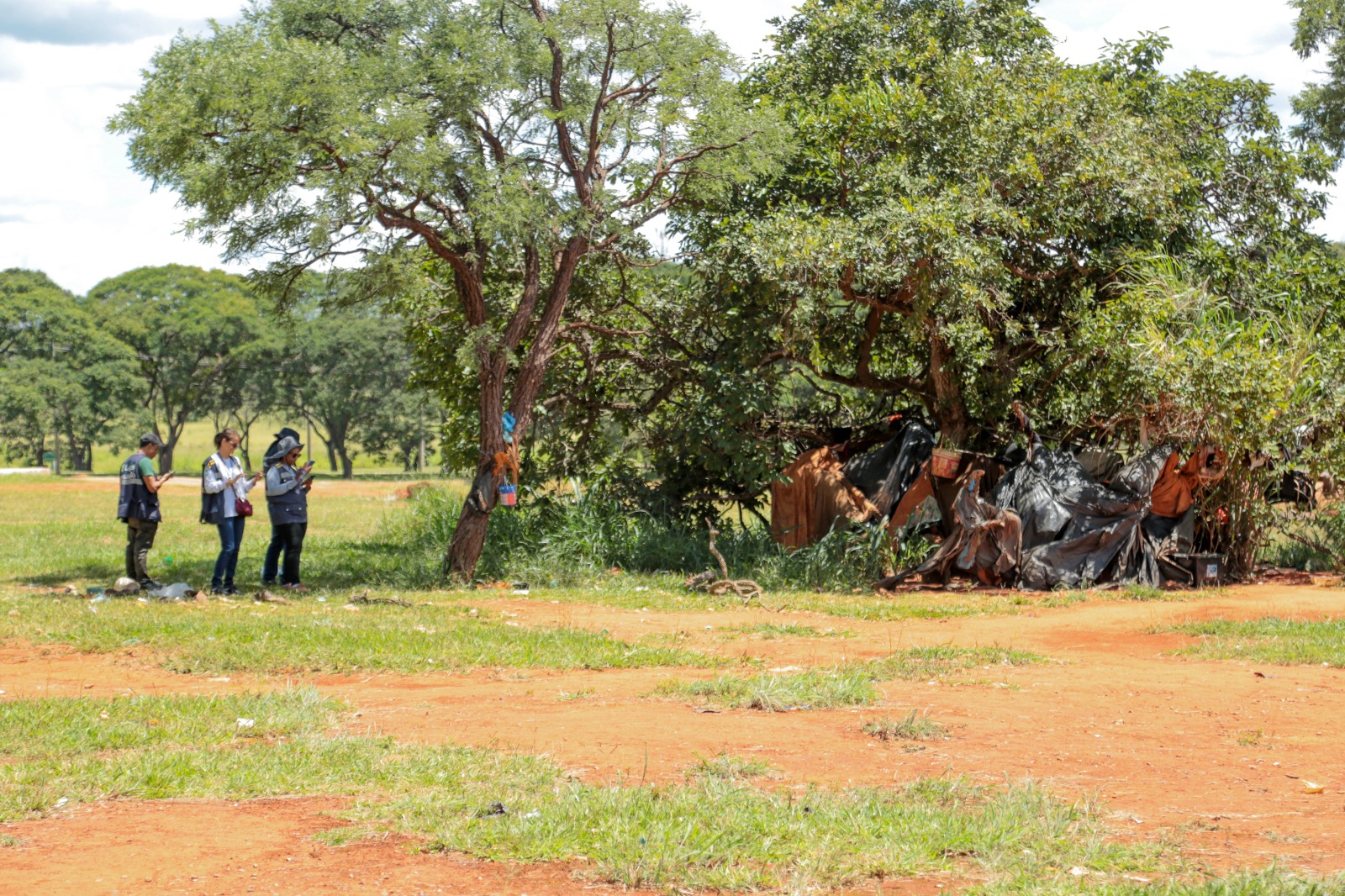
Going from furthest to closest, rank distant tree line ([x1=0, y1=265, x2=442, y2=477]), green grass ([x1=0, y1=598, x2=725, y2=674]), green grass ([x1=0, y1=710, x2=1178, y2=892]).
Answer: distant tree line ([x1=0, y1=265, x2=442, y2=477])
green grass ([x1=0, y1=598, x2=725, y2=674])
green grass ([x1=0, y1=710, x2=1178, y2=892])

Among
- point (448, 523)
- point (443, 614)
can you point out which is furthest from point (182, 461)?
Result: point (443, 614)

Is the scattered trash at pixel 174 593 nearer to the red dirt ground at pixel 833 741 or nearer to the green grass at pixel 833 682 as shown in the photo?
the red dirt ground at pixel 833 741

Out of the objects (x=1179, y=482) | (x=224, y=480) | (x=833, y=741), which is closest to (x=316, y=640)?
(x=224, y=480)

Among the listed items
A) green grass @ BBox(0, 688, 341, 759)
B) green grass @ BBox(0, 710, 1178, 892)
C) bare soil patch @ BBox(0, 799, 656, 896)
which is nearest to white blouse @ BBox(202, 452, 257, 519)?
green grass @ BBox(0, 688, 341, 759)

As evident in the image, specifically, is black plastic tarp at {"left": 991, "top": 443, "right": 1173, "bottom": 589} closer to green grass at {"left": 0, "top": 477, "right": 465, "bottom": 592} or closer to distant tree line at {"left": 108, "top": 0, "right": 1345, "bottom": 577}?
distant tree line at {"left": 108, "top": 0, "right": 1345, "bottom": 577}

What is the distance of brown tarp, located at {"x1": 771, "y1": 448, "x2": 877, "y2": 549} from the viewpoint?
13953mm

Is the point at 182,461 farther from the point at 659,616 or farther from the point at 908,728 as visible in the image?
the point at 908,728

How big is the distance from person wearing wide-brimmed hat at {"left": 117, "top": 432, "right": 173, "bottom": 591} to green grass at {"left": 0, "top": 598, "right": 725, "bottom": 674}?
4.33 ft

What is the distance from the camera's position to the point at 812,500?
14273 millimetres

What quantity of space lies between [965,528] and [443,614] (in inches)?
220

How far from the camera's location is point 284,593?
12.3 m

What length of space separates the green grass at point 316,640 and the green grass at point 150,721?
1.28 metres

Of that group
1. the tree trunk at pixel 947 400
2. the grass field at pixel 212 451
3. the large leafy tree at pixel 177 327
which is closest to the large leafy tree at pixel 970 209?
the tree trunk at pixel 947 400

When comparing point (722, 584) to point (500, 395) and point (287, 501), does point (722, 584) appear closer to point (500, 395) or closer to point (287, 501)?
point (500, 395)
